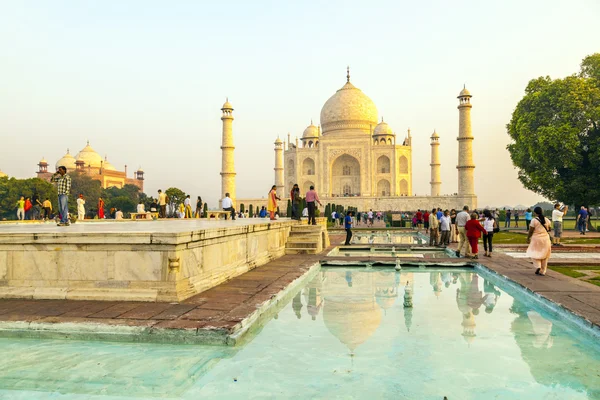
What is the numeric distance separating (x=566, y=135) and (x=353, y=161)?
28.4m

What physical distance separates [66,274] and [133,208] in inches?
1424

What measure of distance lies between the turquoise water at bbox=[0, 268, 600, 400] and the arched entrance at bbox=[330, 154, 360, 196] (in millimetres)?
40121

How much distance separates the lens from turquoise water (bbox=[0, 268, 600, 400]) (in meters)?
2.64

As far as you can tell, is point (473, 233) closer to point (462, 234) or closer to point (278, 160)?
point (462, 234)

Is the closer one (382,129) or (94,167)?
(382,129)

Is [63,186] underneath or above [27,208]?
above

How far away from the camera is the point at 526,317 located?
4.36 meters

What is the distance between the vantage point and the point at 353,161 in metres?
44.7

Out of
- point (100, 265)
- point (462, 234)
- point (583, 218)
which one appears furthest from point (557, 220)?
point (100, 265)

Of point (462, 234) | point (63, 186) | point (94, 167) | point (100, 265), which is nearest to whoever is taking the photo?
point (100, 265)

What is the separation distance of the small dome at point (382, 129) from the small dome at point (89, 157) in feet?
98.9

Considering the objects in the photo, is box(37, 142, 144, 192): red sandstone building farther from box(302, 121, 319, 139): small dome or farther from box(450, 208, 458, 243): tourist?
box(450, 208, 458, 243): tourist

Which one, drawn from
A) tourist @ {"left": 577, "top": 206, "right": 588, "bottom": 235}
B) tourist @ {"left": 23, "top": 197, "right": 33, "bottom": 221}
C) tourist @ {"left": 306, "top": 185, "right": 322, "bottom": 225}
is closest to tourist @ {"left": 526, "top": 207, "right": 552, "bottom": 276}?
tourist @ {"left": 306, "top": 185, "right": 322, "bottom": 225}

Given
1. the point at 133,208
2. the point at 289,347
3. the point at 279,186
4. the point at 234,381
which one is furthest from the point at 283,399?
the point at 279,186
